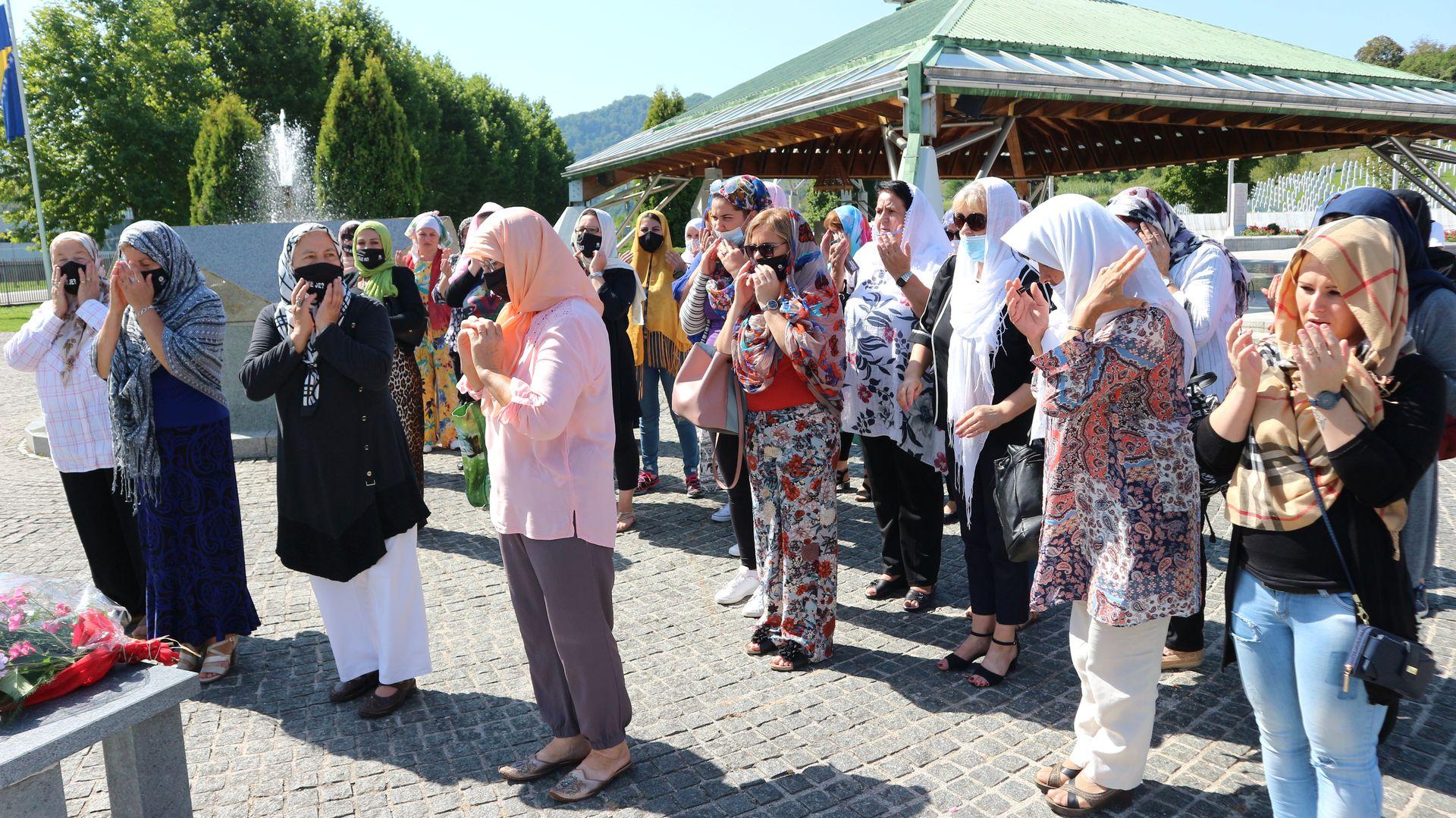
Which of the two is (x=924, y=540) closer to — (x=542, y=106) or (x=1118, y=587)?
(x=1118, y=587)

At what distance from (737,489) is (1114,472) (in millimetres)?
2177

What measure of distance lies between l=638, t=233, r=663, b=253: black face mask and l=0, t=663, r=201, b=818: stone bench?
15.7 ft

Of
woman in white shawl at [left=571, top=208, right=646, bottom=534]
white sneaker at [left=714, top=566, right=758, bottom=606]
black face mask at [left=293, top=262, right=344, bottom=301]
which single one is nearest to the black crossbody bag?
white sneaker at [left=714, top=566, right=758, bottom=606]

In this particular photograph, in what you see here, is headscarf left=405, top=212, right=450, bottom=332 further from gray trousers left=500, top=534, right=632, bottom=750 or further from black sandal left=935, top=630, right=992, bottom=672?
black sandal left=935, top=630, right=992, bottom=672

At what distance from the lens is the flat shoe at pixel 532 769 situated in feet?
10.8

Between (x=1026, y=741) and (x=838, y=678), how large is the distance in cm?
90

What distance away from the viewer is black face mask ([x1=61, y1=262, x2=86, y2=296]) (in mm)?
4387

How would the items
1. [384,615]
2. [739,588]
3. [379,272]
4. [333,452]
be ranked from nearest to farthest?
1. [333,452]
2. [384,615]
3. [739,588]
4. [379,272]

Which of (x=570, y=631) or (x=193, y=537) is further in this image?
(x=193, y=537)

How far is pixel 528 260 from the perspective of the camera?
A: 9.83 feet

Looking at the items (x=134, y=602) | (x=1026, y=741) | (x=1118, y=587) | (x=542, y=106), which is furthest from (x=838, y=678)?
(x=542, y=106)

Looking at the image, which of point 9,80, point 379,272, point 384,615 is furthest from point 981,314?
point 9,80

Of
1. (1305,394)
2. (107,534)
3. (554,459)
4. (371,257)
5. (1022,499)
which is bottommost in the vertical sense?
(107,534)

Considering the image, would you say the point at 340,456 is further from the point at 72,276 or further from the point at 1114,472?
the point at 1114,472
